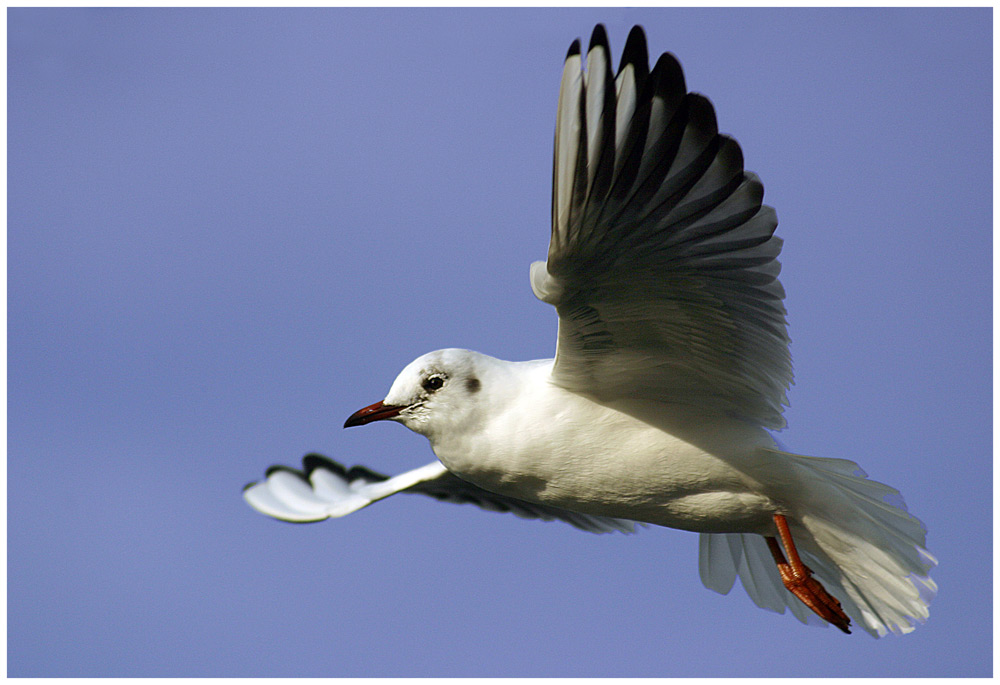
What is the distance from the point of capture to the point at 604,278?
393 cm

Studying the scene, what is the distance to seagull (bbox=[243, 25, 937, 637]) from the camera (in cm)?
361

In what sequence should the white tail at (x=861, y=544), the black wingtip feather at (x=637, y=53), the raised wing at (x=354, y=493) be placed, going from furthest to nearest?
the raised wing at (x=354, y=493)
the white tail at (x=861, y=544)
the black wingtip feather at (x=637, y=53)

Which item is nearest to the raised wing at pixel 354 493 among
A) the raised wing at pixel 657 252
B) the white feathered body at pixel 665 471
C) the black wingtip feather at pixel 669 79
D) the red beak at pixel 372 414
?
the red beak at pixel 372 414

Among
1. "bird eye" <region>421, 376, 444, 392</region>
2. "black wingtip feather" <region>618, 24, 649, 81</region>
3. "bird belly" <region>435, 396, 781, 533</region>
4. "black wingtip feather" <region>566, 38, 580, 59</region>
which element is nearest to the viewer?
"black wingtip feather" <region>566, 38, 580, 59</region>

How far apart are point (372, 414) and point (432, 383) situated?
33 centimetres

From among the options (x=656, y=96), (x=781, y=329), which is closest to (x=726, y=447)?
(x=781, y=329)

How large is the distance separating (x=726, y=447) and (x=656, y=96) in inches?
67.2

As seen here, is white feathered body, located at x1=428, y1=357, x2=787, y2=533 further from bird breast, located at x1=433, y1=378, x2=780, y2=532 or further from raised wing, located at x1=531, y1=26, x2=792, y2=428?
raised wing, located at x1=531, y1=26, x2=792, y2=428

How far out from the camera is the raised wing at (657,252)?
3.57 meters

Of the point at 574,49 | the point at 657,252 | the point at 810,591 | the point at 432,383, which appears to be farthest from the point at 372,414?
the point at 810,591

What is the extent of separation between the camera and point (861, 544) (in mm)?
4840

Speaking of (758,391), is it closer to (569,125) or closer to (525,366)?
(525,366)

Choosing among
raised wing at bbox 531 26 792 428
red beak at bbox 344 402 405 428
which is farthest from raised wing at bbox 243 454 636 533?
raised wing at bbox 531 26 792 428

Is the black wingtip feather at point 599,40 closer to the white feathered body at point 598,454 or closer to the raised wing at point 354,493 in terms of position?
the white feathered body at point 598,454
